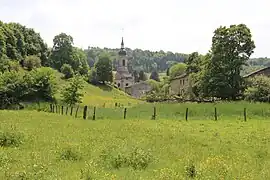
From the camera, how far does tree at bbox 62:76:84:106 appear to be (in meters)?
71.4

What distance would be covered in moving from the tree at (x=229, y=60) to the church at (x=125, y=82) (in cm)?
10850

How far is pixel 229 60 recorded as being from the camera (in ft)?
228

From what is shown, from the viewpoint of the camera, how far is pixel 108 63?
151875mm

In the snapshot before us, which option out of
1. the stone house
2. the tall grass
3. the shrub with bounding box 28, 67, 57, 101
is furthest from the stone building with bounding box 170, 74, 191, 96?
the tall grass

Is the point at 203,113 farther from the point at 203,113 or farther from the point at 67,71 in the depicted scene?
the point at 67,71

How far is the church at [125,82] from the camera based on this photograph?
182 metres

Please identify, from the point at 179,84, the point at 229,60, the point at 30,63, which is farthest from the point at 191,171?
the point at 179,84

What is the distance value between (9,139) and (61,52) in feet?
387

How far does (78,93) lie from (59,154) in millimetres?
54351

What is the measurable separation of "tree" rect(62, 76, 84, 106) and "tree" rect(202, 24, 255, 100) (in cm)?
2017

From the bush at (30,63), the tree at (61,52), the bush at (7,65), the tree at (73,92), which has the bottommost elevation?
the tree at (73,92)

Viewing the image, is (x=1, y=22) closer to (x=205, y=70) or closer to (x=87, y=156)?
(x=205, y=70)

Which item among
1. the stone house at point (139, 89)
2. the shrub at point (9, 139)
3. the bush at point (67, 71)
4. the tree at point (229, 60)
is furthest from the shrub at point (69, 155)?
the stone house at point (139, 89)

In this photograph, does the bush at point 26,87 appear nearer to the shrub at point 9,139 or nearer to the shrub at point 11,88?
the shrub at point 11,88
